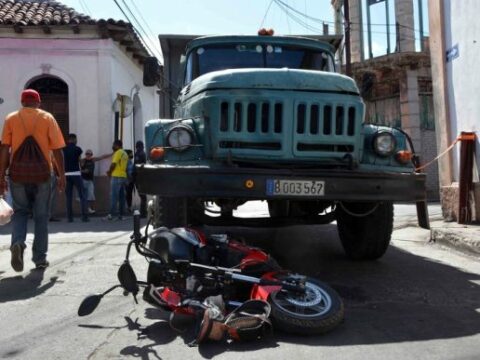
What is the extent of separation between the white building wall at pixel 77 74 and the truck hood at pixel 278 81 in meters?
8.84

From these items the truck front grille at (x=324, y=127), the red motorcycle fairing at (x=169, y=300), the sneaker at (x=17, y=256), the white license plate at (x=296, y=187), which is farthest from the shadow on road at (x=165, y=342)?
the sneaker at (x=17, y=256)

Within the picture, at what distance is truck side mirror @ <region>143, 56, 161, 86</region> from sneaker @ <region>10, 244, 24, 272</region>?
244cm

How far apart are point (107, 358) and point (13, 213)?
283 centimetres

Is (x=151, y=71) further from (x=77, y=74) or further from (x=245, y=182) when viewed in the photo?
(x=77, y=74)

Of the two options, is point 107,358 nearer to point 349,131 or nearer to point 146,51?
point 349,131

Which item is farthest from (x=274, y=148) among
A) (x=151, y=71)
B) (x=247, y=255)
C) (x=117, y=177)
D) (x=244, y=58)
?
(x=117, y=177)

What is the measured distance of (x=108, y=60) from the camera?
13008mm

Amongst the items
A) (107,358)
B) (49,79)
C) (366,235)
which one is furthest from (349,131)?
(49,79)

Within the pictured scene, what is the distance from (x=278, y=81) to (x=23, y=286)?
2861 mm

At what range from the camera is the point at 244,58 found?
598 cm

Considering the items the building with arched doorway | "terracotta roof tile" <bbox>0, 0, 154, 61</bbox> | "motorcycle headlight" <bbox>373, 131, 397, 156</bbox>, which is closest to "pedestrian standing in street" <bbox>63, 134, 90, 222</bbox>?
the building with arched doorway

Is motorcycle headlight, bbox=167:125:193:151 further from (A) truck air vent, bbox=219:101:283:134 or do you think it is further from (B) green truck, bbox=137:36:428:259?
(A) truck air vent, bbox=219:101:283:134

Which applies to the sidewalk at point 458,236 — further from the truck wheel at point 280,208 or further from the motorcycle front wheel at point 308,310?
the motorcycle front wheel at point 308,310

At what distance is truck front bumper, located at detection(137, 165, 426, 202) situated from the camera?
4195 millimetres
